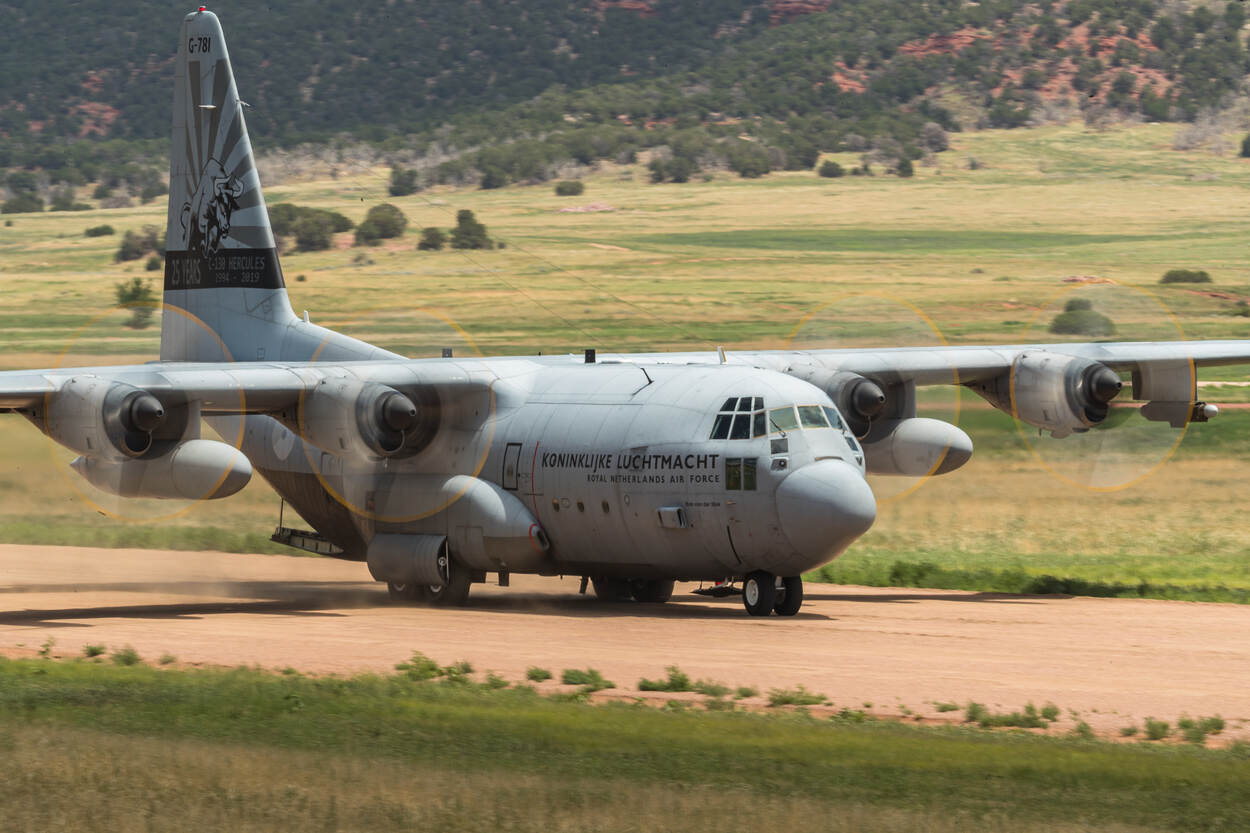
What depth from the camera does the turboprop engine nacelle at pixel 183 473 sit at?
24547 mm

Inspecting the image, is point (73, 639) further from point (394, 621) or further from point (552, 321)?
point (552, 321)

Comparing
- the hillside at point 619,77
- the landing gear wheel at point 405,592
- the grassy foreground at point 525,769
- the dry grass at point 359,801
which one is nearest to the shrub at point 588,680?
the grassy foreground at point 525,769

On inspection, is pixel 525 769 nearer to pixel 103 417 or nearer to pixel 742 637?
pixel 742 637

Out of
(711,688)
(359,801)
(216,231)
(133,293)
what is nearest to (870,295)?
(216,231)

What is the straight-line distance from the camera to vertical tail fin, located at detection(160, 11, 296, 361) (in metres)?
32.8

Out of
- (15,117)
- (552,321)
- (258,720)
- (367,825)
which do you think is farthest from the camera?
(15,117)

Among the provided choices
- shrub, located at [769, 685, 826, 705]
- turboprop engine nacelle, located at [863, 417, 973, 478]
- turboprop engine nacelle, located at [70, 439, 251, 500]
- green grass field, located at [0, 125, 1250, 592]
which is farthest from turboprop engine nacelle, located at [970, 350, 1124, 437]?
turboprop engine nacelle, located at [70, 439, 251, 500]

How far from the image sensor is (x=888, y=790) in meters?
14.4

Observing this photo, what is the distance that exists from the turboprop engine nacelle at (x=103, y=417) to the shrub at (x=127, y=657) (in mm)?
3580

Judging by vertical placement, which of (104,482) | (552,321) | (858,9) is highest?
(858,9)

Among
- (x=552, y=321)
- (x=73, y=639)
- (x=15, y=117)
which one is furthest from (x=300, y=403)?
(x=15, y=117)

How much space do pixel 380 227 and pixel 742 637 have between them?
95.4m

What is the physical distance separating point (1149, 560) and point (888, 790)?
2462 cm

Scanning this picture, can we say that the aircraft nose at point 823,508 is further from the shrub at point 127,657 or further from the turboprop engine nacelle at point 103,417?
the turboprop engine nacelle at point 103,417
